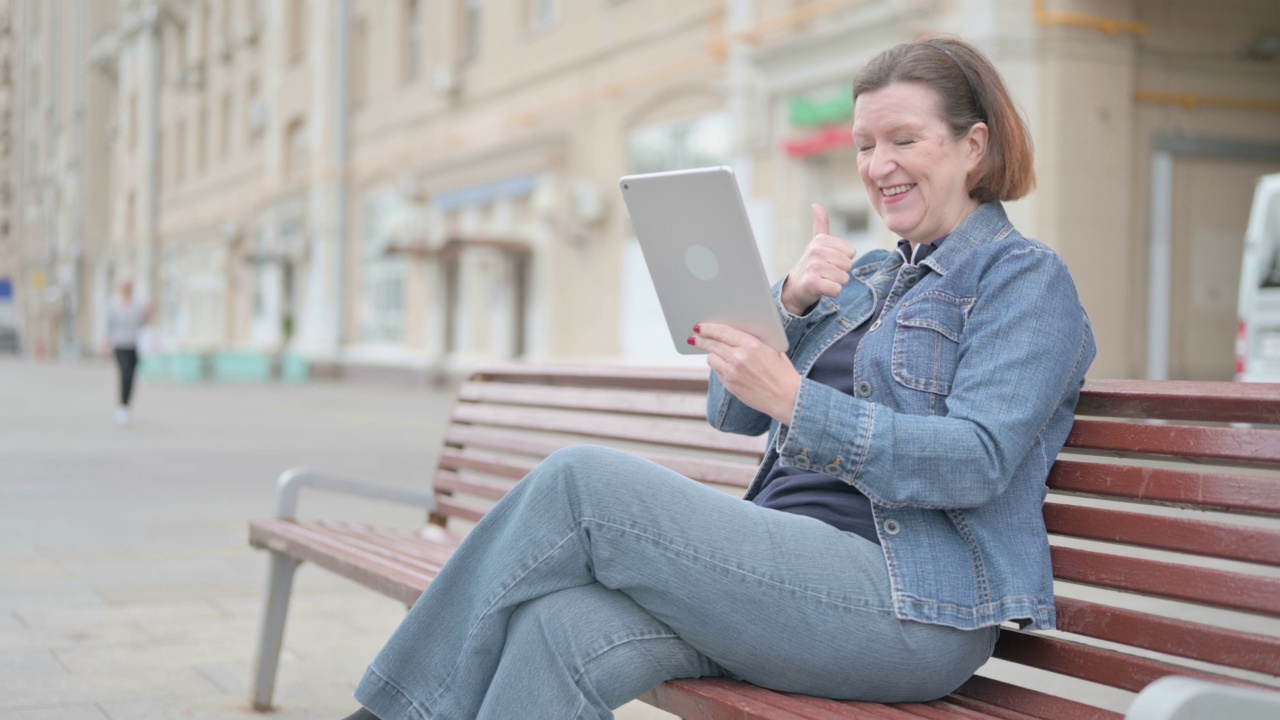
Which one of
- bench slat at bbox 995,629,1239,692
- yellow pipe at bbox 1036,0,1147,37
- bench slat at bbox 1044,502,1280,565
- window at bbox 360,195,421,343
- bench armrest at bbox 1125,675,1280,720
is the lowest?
bench slat at bbox 995,629,1239,692

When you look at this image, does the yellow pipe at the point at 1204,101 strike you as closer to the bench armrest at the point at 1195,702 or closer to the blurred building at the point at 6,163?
the bench armrest at the point at 1195,702

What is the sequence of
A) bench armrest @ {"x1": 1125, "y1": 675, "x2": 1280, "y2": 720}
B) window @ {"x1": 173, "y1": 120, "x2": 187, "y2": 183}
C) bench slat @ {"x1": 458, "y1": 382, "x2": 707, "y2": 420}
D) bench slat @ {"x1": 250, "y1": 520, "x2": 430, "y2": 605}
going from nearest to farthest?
bench armrest @ {"x1": 1125, "y1": 675, "x2": 1280, "y2": 720} → bench slat @ {"x1": 250, "y1": 520, "x2": 430, "y2": 605} → bench slat @ {"x1": 458, "y1": 382, "x2": 707, "y2": 420} → window @ {"x1": 173, "y1": 120, "x2": 187, "y2": 183}

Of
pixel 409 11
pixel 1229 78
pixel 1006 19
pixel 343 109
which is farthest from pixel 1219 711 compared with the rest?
pixel 343 109

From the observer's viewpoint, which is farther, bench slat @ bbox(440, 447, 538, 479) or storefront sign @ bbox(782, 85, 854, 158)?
storefront sign @ bbox(782, 85, 854, 158)

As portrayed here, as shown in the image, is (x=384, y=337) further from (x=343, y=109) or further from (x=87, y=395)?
(x=87, y=395)

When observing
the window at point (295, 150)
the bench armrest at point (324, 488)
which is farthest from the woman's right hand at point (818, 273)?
the window at point (295, 150)

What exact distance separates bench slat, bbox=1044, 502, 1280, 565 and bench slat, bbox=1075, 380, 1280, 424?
17 cm

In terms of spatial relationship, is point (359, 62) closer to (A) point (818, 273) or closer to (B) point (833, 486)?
(A) point (818, 273)

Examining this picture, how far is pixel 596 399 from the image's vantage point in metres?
3.66

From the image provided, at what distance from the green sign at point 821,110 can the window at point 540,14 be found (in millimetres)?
6919

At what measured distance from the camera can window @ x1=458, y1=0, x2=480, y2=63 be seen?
79.9ft

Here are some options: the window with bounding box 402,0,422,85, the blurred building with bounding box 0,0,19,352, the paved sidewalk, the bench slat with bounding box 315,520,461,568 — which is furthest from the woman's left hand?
the blurred building with bounding box 0,0,19,352

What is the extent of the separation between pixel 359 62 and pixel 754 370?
28064 mm

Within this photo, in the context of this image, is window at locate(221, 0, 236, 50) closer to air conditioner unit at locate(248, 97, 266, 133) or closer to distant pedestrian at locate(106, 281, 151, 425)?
air conditioner unit at locate(248, 97, 266, 133)
